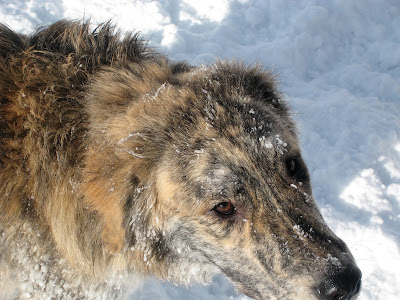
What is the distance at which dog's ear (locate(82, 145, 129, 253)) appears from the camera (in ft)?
8.67

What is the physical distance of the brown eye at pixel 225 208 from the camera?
8.41 feet

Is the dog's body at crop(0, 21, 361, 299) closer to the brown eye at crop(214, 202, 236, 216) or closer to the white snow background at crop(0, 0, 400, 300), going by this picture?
the brown eye at crop(214, 202, 236, 216)

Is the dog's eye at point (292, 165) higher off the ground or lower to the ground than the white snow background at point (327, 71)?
higher

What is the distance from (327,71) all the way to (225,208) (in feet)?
14.9

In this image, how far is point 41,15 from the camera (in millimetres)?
6586

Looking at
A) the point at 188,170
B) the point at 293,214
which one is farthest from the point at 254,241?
the point at 188,170

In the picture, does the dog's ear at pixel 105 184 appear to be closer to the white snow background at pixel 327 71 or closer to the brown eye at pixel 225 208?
the brown eye at pixel 225 208

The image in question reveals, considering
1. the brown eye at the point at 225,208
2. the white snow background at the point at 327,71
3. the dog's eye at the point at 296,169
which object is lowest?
the white snow background at the point at 327,71

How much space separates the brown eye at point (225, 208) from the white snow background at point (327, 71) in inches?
88.4

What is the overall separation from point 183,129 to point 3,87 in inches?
51.5

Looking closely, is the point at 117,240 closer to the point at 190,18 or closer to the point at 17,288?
the point at 17,288

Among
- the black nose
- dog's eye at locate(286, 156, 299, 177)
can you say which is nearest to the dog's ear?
dog's eye at locate(286, 156, 299, 177)

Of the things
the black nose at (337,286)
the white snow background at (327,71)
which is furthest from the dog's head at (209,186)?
Result: the white snow background at (327,71)

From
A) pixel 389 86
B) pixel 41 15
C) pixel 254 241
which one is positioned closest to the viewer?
pixel 254 241
